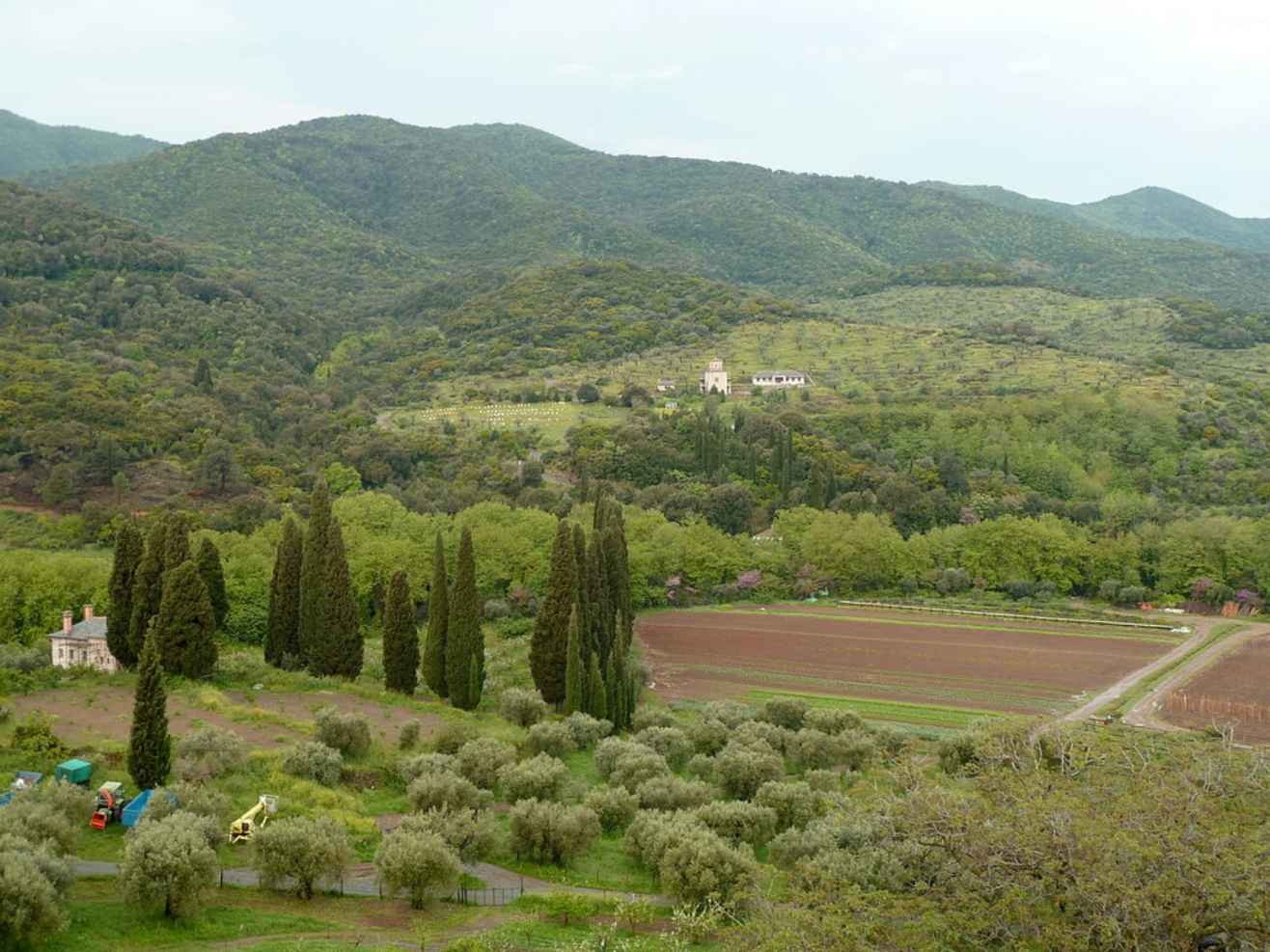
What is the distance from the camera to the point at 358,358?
135 metres

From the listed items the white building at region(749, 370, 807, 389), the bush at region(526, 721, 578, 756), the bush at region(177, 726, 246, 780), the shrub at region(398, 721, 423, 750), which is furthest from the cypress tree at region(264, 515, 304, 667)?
the white building at region(749, 370, 807, 389)

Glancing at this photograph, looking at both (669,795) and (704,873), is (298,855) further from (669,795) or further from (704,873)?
(669,795)

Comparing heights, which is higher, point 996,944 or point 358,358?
point 358,358

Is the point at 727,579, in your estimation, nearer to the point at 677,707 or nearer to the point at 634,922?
the point at 677,707

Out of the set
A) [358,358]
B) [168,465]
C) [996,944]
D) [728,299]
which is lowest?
[996,944]

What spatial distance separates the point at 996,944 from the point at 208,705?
81.6 feet

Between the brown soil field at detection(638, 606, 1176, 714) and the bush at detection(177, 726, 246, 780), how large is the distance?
21340 millimetres

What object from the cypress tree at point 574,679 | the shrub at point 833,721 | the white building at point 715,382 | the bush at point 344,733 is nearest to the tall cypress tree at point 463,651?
the cypress tree at point 574,679

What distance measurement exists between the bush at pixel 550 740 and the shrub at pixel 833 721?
29.3 feet

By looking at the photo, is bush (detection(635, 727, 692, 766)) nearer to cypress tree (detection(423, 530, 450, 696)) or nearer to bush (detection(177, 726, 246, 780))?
cypress tree (detection(423, 530, 450, 696))

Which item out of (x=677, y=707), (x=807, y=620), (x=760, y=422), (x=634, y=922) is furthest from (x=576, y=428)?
(x=634, y=922)

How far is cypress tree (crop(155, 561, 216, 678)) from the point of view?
34844 mm

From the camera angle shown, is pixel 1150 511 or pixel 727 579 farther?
pixel 1150 511

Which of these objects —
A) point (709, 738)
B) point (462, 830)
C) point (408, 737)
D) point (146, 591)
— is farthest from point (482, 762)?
point (146, 591)
